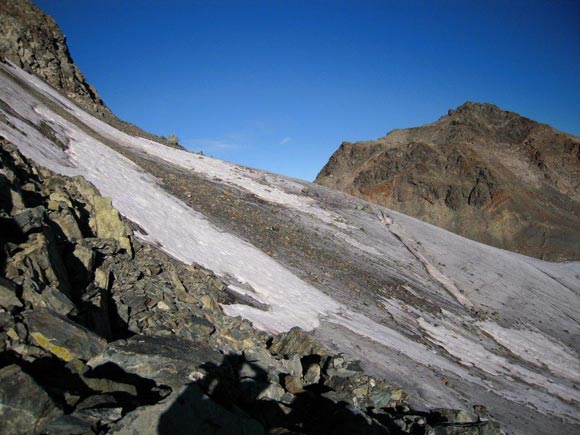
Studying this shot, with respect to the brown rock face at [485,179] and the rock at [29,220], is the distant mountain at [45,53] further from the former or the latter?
the brown rock face at [485,179]

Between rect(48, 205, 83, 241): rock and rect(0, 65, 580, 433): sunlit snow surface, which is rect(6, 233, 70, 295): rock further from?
rect(0, 65, 580, 433): sunlit snow surface

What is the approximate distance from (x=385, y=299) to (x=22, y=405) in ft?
55.8

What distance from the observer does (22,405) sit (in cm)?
382

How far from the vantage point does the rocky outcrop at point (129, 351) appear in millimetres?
4328

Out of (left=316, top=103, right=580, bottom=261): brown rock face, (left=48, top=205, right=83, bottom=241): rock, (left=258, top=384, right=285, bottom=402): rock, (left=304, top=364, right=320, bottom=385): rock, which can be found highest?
(left=316, top=103, right=580, bottom=261): brown rock face

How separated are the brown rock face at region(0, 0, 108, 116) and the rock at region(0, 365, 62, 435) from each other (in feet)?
98.0

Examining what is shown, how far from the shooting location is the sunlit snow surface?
13.2 m

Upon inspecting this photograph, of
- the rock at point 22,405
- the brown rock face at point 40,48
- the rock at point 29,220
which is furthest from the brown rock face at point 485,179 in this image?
the rock at point 22,405

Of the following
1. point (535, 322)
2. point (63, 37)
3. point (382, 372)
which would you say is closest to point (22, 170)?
point (382, 372)

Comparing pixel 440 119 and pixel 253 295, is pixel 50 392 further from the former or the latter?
pixel 440 119

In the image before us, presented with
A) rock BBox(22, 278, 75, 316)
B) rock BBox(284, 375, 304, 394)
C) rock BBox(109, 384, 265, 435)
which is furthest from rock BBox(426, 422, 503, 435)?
rock BBox(22, 278, 75, 316)

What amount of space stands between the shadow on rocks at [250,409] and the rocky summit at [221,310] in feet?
0.09

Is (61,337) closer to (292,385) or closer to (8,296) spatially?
(8,296)

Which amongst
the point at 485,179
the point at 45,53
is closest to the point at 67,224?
the point at 45,53
